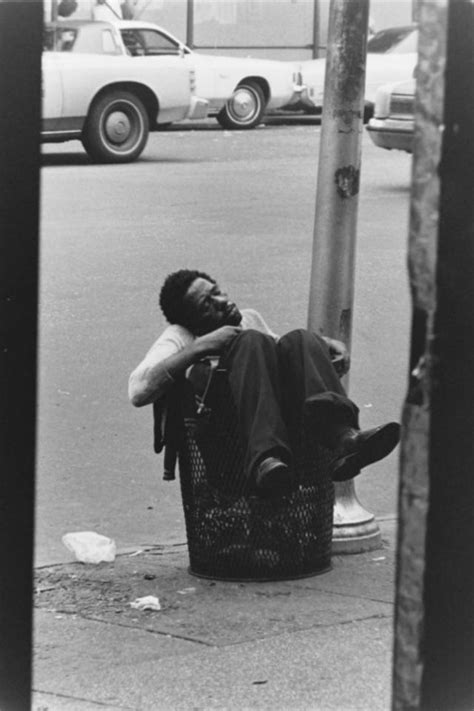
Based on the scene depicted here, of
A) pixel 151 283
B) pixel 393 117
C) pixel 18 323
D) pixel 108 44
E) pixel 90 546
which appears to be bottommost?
pixel 90 546

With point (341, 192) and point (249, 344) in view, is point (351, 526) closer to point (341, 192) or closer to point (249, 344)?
point (249, 344)

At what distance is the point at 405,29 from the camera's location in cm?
2111

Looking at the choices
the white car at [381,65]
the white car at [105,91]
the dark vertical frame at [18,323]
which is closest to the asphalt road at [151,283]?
the white car at [105,91]

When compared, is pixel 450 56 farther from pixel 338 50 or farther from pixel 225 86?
pixel 225 86

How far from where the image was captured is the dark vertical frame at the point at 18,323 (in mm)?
1984

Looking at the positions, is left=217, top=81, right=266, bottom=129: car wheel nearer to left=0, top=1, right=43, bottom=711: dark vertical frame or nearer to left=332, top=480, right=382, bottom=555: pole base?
left=332, top=480, right=382, bottom=555: pole base

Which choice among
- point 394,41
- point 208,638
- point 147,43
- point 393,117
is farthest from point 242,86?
point 208,638

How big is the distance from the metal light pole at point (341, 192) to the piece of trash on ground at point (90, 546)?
807 mm

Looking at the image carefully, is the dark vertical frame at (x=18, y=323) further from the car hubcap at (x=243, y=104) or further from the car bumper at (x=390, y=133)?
the car hubcap at (x=243, y=104)

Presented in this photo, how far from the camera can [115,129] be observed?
1600 centimetres

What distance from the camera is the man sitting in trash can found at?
15.1 feet

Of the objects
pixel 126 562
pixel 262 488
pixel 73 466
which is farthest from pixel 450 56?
pixel 73 466

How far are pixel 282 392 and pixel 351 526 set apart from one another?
696 mm

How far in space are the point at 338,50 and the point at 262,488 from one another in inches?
64.3
